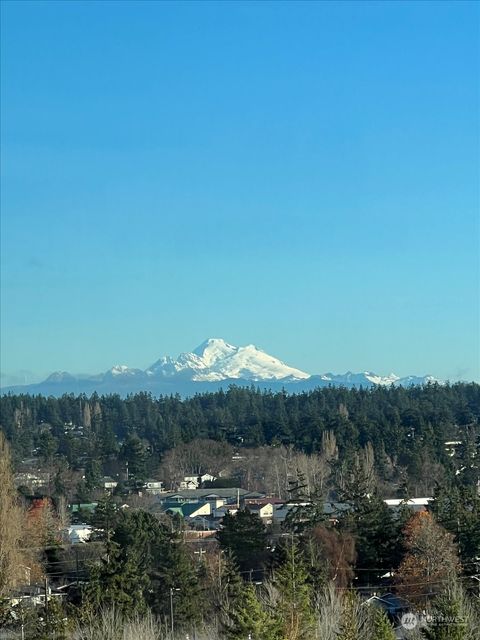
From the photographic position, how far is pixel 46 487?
43.9m

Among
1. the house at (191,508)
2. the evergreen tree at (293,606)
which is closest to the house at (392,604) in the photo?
the evergreen tree at (293,606)

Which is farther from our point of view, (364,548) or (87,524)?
(87,524)

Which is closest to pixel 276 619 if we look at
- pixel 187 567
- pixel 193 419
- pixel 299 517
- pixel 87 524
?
pixel 187 567

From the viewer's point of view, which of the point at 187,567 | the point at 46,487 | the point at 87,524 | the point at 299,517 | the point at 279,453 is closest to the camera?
the point at 187,567

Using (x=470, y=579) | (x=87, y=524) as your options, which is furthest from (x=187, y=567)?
(x=87, y=524)

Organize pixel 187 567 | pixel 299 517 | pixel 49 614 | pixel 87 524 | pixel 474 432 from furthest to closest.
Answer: pixel 474 432
pixel 87 524
pixel 299 517
pixel 187 567
pixel 49 614

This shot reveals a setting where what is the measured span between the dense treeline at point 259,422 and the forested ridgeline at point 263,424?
6 cm

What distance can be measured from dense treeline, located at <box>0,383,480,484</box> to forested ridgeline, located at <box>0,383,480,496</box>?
0.21 ft

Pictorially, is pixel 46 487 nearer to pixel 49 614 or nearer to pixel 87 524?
pixel 87 524

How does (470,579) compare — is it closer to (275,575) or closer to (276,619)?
(275,575)

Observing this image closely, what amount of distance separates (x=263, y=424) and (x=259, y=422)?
1417 mm

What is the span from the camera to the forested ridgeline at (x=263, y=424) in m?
47.5

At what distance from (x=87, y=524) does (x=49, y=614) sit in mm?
19840

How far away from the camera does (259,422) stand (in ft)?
191
